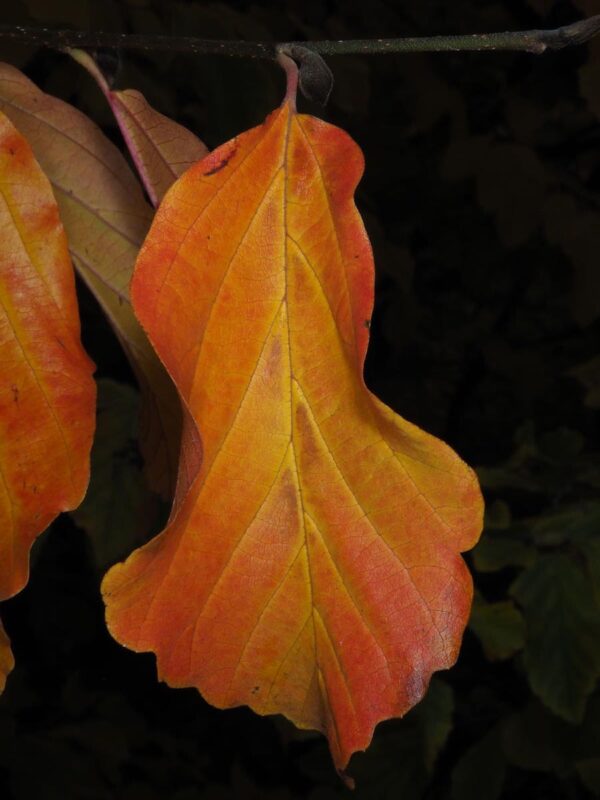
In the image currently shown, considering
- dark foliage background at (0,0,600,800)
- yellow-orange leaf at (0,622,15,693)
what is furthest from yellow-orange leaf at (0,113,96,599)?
dark foliage background at (0,0,600,800)

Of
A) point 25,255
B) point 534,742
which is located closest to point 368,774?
point 534,742

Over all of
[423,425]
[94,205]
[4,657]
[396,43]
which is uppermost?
[396,43]

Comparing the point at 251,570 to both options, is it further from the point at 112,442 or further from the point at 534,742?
the point at 534,742

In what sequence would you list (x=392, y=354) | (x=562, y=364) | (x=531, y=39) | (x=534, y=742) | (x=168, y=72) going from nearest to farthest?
(x=531, y=39) → (x=168, y=72) → (x=534, y=742) → (x=392, y=354) → (x=562, y=364)

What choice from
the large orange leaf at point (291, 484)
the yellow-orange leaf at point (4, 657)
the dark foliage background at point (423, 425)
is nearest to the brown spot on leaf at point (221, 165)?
the large orange leaf at point (291, 484)

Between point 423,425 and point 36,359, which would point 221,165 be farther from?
point 423,425

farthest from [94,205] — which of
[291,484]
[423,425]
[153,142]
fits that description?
[423,425]
